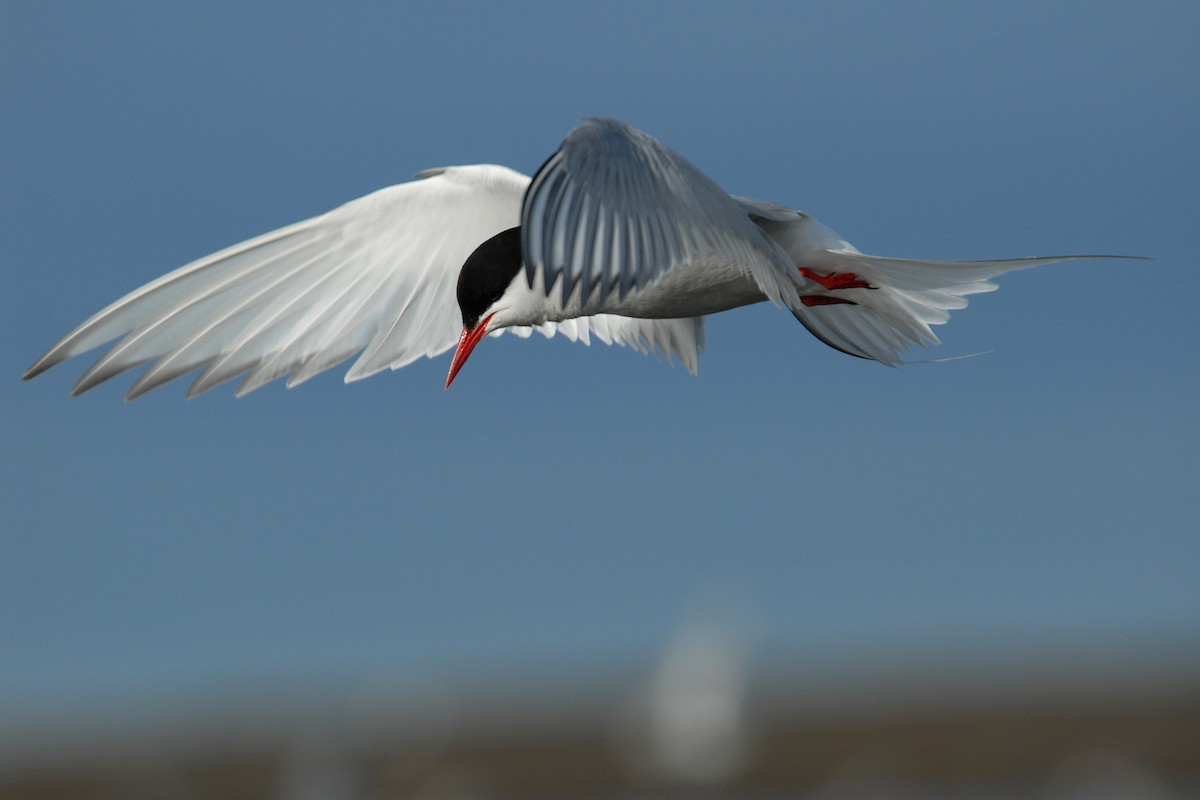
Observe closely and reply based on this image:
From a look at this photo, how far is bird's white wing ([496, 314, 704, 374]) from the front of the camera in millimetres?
4301

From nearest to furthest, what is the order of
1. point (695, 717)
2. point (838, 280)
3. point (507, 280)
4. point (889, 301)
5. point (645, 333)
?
1. point (507, 280)
2. point (838, 280)
3. point (889, 301)
4. point (645, 333)
5. point (695, 717)

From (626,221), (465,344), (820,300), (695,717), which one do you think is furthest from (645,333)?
(695,717)

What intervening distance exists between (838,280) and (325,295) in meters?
1.48

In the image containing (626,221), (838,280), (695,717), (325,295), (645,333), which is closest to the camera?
(626,221)

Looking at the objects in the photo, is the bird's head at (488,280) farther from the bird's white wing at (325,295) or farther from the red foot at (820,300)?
the red foot at (820,300)

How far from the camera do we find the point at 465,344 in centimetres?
354

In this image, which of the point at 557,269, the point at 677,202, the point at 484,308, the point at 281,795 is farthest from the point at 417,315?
the point at 281,795

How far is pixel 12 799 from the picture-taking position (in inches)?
642

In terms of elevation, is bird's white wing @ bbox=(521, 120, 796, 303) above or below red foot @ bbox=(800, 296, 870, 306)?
above

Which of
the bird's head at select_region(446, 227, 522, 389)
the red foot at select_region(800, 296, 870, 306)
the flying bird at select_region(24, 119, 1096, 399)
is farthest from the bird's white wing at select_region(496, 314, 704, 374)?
the bird's head at select_region(446, 227, 522, 389)

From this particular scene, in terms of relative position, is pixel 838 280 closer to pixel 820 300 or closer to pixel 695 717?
pixel 820 300

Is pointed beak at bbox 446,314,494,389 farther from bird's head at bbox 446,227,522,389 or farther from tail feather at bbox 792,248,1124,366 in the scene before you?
tail feather at bbox 792,248,1124,366

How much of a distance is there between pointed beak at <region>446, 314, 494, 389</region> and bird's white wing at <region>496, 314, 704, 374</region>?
71 cm

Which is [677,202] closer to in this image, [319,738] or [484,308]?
[484,308]
